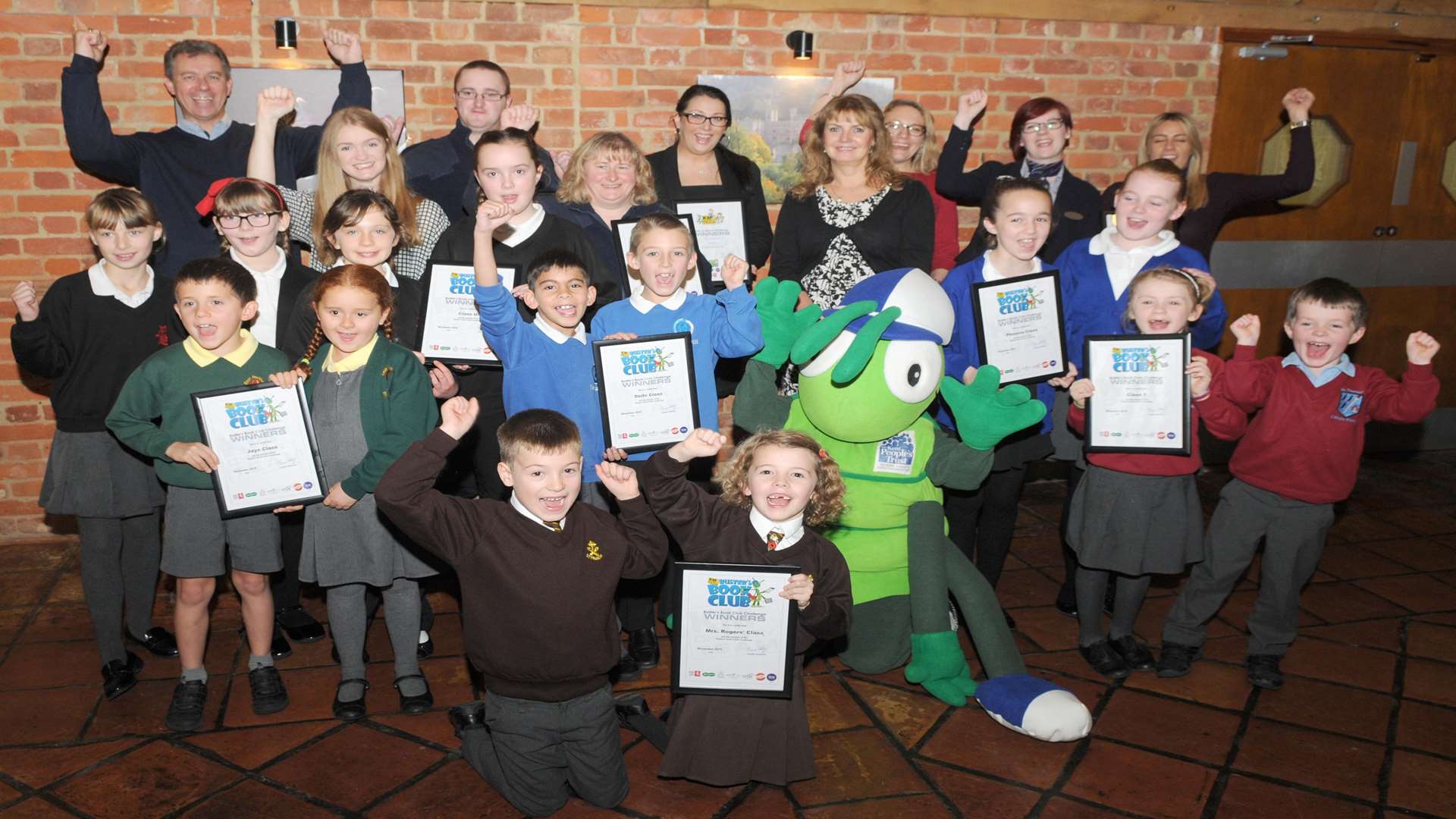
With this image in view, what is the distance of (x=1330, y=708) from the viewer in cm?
379

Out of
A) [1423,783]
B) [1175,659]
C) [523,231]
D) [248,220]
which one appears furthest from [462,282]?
[1423,783]

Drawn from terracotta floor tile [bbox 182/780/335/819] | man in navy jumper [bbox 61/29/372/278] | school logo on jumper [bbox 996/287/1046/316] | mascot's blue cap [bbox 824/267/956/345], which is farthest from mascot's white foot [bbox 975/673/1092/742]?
man in navy jumper [bbox 61/29/372/278]

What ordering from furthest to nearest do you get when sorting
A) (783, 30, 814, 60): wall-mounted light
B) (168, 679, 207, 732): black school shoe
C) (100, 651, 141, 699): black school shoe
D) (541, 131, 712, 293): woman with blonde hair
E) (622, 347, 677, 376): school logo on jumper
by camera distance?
(783, 30, 814, 60): wall-mounted light
(541, 131, 712, 293): woman with blonde hair
(100, 651, 141, 699): black school shoe
(168, 679, 207, 732): black school shoe
(622, 347, 677, 376): school logo on jumper

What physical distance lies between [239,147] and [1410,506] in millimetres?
6521

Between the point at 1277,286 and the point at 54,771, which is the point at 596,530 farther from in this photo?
the point at 1277,286

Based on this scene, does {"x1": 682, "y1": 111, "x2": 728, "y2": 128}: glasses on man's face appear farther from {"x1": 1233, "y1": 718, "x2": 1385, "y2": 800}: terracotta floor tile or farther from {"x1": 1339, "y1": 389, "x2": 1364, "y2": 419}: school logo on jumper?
{"x1": 1233, "y1": 718, "x2": 1385, "y2": 800}: terracotta floor tile

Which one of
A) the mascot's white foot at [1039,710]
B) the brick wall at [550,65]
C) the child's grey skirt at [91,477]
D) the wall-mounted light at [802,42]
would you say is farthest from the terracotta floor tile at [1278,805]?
the wall-mounted light at [802,42]

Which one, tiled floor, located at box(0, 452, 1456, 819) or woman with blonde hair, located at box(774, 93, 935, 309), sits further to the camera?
woman with blonde hair, located at box(774, 93, 935, 309)

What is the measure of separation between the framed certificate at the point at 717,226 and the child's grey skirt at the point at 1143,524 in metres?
1.79

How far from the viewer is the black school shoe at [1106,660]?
3.96 metres

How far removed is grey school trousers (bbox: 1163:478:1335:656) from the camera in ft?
12.5

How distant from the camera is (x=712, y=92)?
462cm

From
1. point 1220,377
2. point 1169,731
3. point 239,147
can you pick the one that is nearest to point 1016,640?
point 1169,731

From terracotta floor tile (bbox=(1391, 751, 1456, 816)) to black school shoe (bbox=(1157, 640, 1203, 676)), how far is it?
722 mm
